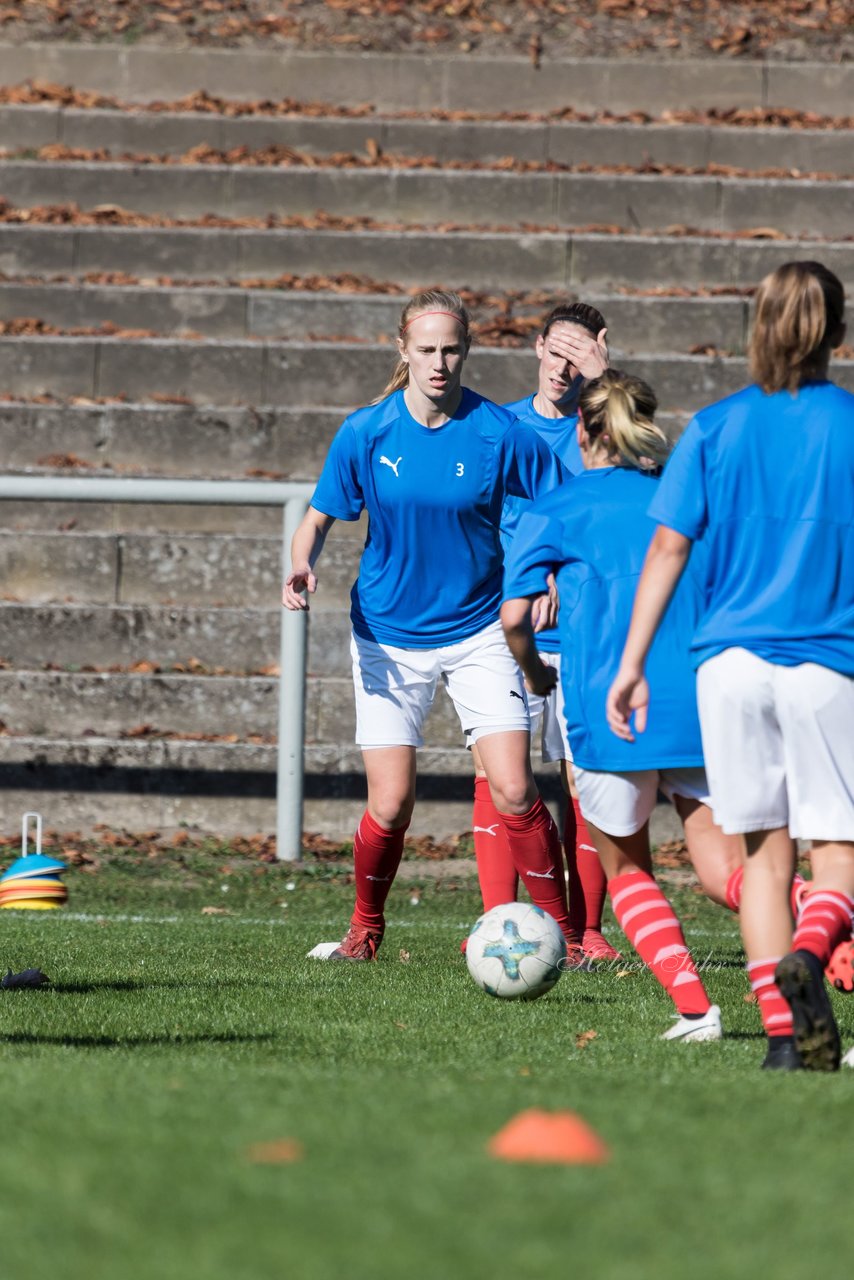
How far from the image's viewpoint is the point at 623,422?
5234 millimetres

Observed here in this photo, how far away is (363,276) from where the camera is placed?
44.9 ft

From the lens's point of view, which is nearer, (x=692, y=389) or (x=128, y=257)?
(x=692, y=389)

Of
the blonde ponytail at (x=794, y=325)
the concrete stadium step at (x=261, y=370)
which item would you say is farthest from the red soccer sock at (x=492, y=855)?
the concrete stadium step at (x=261, y=370)

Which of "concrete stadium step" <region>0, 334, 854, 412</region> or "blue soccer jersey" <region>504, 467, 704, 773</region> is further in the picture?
"concrete stadium step" <region>0, 334, 854, 412</region>

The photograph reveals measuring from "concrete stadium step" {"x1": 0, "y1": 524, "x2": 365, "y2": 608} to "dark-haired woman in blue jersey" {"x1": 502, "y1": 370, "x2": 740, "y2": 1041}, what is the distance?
623 cm

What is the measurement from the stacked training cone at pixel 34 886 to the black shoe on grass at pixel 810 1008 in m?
5.13

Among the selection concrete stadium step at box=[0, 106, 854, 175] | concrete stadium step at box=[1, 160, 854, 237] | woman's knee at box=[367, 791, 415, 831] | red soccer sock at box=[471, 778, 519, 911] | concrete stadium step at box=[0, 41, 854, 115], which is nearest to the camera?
woman's knee at box=[367, 791, 415, 831]

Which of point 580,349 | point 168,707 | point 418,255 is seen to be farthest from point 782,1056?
point 418,255

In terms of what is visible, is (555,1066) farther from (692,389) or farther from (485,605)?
(692,389)

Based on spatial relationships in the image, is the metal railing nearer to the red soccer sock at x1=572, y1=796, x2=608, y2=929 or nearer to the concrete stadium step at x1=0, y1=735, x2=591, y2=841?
the concrete stadium step at x1=0, y1=735, x2=591, y2=841

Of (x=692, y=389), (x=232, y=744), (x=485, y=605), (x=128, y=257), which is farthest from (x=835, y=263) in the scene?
(x=485, y=605)

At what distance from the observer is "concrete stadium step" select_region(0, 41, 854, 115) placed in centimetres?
1511

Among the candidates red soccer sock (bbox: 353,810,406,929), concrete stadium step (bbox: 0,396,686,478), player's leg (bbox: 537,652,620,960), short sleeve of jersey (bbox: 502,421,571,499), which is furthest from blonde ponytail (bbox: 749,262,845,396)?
concrete stadium step (bbox: 0,396,686,478)

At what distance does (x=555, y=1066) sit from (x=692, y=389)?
8412 mm
